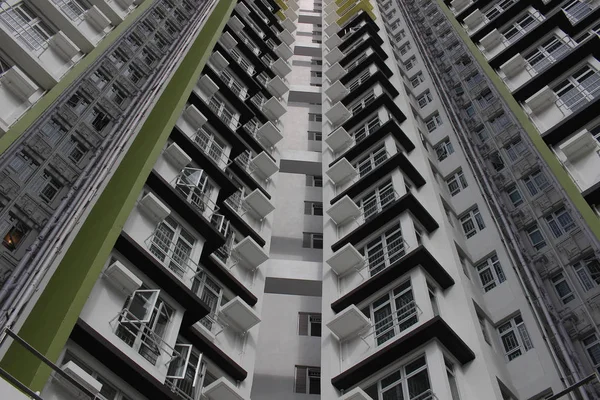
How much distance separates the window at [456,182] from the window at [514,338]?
7280 millimetres

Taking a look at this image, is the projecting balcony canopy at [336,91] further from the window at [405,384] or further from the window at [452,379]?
the window at [452,379]

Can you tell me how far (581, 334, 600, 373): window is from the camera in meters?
16.4

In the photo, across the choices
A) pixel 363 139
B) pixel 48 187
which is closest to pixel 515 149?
pixel 363 139

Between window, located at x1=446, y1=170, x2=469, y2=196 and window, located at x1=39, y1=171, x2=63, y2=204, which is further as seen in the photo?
window, located at x1=446, y1=170, x2=469, y2=196

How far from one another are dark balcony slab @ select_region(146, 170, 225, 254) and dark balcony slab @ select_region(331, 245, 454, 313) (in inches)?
182

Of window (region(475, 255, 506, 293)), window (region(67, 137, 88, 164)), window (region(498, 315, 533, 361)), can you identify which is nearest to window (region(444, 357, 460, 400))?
window (region(498, 315, 533, 361))

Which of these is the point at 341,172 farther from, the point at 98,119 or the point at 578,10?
the point at 578,10

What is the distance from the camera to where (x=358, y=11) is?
41.5 m

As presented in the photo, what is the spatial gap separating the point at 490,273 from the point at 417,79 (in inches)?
647

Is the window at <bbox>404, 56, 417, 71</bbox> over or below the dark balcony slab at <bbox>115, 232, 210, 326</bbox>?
over

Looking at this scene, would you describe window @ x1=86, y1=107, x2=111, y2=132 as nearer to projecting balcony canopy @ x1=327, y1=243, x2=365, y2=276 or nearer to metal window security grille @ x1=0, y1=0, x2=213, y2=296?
metal window security grille @ x1=0, y1=0, x2=213, y2=296

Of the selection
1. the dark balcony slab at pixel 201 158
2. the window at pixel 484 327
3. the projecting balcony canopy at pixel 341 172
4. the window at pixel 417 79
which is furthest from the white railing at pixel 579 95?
the dark balcony slab at pixel 201 158

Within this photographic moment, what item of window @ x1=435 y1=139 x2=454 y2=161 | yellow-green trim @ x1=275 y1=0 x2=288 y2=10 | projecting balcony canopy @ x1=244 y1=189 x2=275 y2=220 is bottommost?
projecting balcony canopy @ x1=244 y1=189 x2=275 y2=220

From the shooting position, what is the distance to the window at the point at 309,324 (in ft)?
75.6
